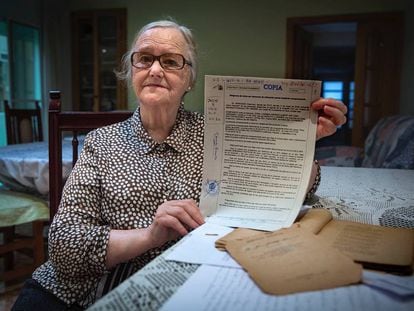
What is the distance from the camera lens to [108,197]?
0.89 metres

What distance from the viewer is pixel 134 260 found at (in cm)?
86

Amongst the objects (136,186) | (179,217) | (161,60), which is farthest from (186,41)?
(179,217)

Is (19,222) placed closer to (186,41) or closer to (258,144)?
(186,41)

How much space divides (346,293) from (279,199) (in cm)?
30

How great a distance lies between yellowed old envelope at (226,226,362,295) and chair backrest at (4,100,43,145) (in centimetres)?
275

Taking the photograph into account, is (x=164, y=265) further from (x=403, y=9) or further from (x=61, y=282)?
(x=403, y=9)

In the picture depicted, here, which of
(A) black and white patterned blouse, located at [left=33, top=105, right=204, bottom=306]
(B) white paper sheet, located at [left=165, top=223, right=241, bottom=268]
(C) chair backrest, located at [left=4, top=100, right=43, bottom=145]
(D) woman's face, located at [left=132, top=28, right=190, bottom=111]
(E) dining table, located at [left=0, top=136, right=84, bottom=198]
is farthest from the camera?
(C) chair backrest, located at [left=4, top=100, right=43, bottom=145]

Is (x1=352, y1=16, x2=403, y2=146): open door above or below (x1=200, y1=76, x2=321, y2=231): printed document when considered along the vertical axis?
above

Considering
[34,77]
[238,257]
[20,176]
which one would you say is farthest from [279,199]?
[34,77]

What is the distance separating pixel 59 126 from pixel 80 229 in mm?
548

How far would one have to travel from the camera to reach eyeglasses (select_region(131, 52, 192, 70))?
102cm

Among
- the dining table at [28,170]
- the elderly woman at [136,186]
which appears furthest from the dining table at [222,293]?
the dining table at [28,170]

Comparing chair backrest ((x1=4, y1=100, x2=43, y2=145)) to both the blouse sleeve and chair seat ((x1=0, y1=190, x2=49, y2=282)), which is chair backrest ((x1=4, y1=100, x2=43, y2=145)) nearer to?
chair seat ((x1=0, y1=190, x2=49, y2=282))

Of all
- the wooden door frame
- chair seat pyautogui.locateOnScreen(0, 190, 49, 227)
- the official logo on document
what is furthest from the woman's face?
the wooden door frame
